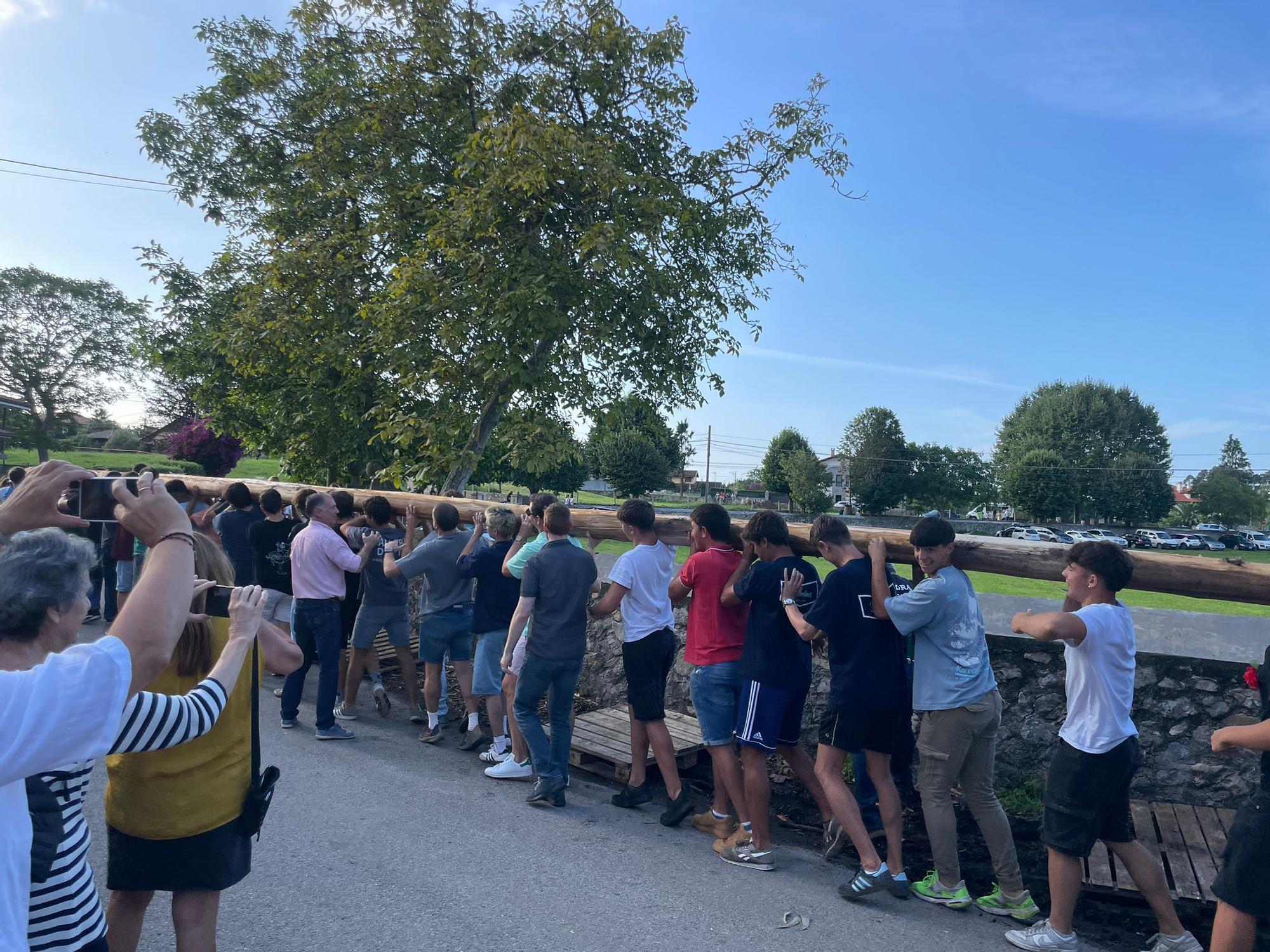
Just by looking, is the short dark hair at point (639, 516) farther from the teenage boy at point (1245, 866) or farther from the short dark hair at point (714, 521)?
the teenage boy at point (1245, 866)

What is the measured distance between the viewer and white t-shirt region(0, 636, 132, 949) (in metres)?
1.44

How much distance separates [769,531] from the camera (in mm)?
4773

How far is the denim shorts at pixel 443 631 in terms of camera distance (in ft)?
21.1

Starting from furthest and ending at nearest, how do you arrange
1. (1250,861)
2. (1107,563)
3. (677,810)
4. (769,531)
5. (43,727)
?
1. (677,810)
2. (769,531)
3. (1107,563)
4. (1250,861)
5. (43,727)

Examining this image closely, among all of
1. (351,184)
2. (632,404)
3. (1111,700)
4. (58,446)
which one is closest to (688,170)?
(632,404)

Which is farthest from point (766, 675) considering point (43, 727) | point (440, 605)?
point (43, 727)

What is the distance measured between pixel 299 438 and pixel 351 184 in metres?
4.39

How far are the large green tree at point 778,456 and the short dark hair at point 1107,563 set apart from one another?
78420mm

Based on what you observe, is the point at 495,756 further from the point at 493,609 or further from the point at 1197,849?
the point at 1197,849

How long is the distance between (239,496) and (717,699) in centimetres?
555

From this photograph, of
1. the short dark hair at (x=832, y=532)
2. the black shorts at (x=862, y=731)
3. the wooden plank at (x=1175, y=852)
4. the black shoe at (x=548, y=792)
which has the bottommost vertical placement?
the black shoe at (x=548, y=792)

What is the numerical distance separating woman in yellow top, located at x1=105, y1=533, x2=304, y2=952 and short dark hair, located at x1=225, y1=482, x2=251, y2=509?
557 cm

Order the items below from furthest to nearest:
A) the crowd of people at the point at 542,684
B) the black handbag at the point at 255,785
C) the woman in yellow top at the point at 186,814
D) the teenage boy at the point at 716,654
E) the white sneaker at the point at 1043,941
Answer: the teenage boy at the point at 716,654
the white sneaker at the point at 1043,941
the black handbag at the point at 255,785
the woman in yellow top at the point at 186,814
the crowd of people at the point at 542,684

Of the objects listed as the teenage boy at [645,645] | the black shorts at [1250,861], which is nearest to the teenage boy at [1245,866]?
the black shorts at [1250,861]
